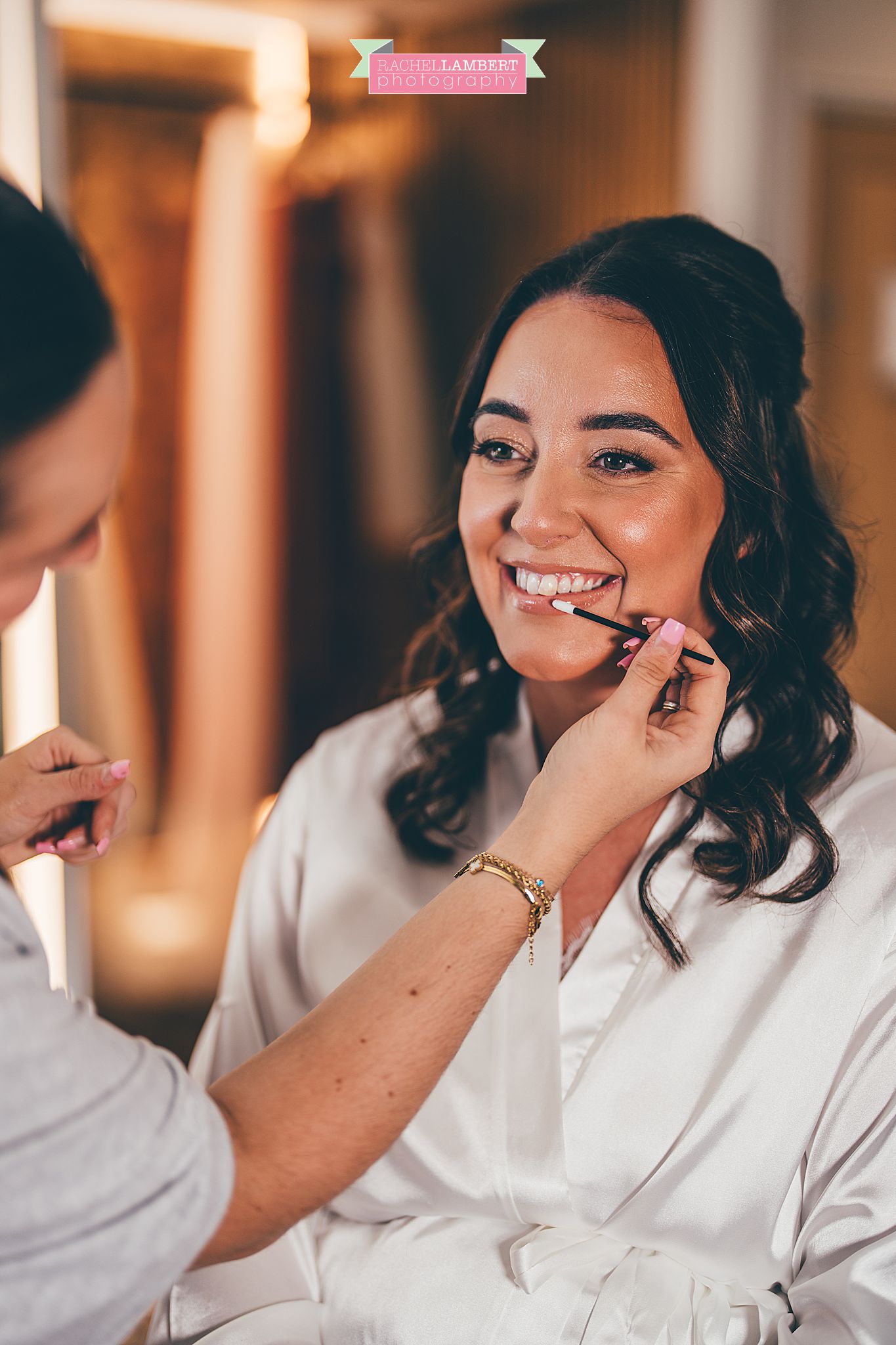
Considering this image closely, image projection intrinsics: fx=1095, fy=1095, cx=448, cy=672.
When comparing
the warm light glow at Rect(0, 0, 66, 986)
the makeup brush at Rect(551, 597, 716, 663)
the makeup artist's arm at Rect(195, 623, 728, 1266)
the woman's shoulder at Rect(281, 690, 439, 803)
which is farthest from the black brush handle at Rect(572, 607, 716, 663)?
the warm light glow at Rect(0, 0, 66, 986)

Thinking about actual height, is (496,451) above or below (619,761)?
above

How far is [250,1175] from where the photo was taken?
0.66 metres

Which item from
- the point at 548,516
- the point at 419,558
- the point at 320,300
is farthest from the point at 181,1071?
the point at 320,300

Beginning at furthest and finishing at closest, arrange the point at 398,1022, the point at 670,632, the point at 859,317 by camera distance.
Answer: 1. the point at 859,317
2. the point at 670,632
3. the point at 398,1022

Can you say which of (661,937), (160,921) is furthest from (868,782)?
(160,921)

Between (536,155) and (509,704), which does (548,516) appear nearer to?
(509,704)

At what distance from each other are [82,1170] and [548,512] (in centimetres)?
65

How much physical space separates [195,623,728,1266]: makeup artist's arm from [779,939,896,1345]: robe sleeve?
0.33m

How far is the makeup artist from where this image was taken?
59cm

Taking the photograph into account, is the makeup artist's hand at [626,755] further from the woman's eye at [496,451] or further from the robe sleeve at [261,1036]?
the robe sleeve at [261,1036]

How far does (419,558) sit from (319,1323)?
0.86 meters

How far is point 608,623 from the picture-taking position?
3.08 ft

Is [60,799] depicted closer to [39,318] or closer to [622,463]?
[39,318]

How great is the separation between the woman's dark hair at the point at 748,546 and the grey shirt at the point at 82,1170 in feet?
1.73
